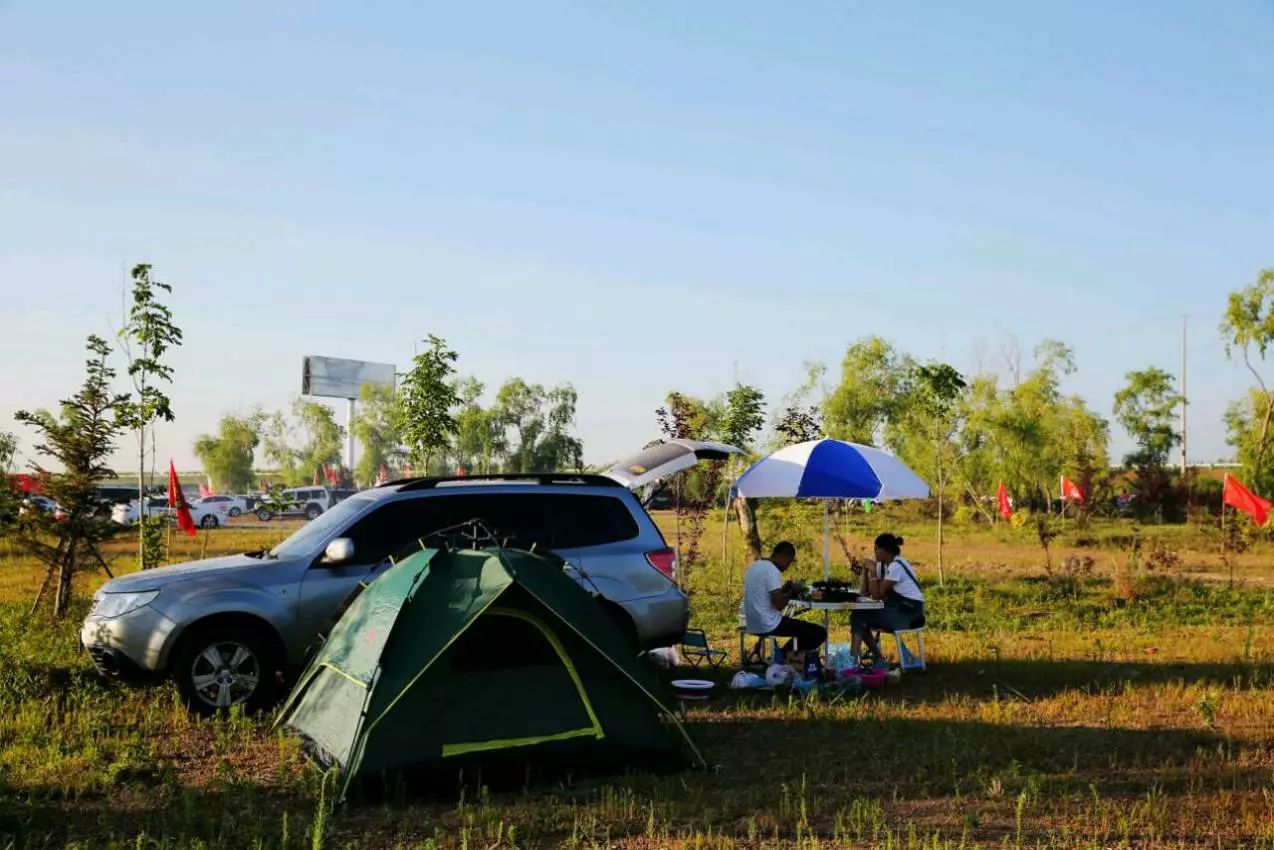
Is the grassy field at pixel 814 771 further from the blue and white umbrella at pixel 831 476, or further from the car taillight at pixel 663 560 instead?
the blue and white umbrella at pixel 831 476

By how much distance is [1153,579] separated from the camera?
17.7 m

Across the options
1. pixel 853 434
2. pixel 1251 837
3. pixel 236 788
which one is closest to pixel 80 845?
pixel 236 788

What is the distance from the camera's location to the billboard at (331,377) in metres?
74.4

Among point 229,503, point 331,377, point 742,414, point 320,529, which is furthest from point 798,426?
point 331,377

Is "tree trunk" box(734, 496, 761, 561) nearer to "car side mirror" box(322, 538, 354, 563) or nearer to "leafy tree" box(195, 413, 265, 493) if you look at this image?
"car side mirror" box(322, 538, 354, 563)

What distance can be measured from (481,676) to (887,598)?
4881mm

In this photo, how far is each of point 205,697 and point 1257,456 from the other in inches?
1436

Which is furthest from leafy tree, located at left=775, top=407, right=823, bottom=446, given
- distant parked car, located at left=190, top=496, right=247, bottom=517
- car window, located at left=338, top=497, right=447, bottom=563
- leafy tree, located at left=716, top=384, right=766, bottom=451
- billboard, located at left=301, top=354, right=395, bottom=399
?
billboard, located at left=301, top=354, right=395, bottom=399

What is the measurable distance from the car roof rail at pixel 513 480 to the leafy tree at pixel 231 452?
259 ft

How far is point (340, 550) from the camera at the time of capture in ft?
30.3

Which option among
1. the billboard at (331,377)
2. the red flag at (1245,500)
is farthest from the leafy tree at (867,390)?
the billboard at (331,377)

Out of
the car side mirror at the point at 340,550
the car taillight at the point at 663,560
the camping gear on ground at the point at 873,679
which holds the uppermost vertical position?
the car side mirror at the point at 340,550

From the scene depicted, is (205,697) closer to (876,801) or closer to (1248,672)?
(876,801)

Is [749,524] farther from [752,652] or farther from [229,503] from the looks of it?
[229,503]
